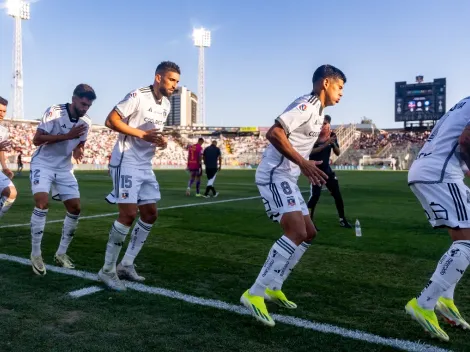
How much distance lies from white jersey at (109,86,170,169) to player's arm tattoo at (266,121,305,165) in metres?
1.61

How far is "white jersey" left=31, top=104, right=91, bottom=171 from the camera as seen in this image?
5.55 meters

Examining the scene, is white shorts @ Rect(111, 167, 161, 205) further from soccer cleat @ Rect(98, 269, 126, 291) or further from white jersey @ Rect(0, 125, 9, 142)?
white jersey @ Rect(0, 125, 9, 142)

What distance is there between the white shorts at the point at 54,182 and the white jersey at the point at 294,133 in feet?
8.85

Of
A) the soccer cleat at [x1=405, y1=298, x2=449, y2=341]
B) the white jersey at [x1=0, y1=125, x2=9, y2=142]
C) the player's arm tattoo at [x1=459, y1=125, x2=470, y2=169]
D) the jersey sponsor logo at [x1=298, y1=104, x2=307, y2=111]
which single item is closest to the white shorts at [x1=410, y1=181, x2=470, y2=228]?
the player's arm tattoo at [x1=459, y1=125, x2=470, y2=169]

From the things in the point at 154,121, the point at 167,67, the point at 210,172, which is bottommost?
the point at 210,172

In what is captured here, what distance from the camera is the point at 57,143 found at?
569 cm

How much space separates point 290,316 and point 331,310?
411 mm

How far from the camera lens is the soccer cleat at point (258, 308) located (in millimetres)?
3678

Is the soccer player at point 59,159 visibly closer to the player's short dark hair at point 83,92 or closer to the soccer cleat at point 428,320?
the player's short dark hair at point 83,92

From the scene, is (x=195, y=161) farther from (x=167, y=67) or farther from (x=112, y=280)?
(x=112, y=280)

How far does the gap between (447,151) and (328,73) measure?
1194mm

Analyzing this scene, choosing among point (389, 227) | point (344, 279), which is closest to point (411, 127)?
point (389, 227)

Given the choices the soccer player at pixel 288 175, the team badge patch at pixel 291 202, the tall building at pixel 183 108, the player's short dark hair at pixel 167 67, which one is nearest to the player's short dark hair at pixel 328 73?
the soccer player at pixel 288 175

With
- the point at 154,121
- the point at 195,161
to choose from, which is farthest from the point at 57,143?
the point at 195,161
